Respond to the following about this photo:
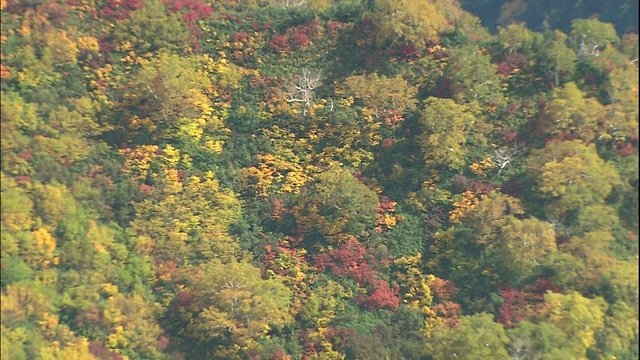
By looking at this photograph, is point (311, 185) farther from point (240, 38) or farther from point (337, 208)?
point (240, 38)

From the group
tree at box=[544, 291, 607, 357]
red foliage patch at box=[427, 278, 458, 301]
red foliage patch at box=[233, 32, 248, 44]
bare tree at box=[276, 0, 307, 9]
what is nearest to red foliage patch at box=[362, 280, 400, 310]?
red foliage patch at box=[427, 278, 458, 301]

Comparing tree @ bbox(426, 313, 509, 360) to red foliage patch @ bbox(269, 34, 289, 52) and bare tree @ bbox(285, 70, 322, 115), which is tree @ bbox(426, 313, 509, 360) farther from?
red foliage patch @ bbox(269, 34, 289, 52)

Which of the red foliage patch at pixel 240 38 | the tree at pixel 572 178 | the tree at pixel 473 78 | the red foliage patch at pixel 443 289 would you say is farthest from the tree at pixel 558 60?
the red foliage patch at pixel 240 38

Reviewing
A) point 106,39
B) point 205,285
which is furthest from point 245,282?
point 106,39

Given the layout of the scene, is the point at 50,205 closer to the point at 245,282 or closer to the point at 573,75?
the point at 245,282

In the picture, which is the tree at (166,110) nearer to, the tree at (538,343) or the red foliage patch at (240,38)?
the red foliage patch at (240,38)

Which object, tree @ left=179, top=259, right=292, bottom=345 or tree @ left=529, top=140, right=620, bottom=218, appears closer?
tree @ left=179, top=259, right=292, bottom=345

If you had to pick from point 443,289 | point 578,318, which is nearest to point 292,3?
point 443,289
